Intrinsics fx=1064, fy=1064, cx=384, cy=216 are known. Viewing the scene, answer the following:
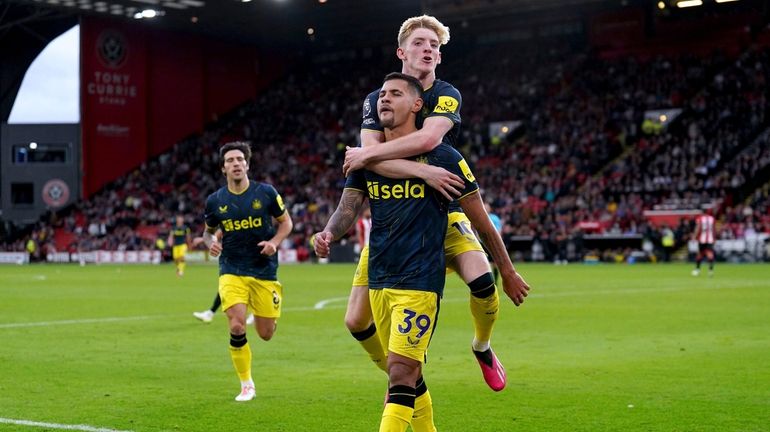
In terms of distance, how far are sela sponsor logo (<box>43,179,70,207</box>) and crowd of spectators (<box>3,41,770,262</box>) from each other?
4.99 ft

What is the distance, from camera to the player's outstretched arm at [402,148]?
5980 mm

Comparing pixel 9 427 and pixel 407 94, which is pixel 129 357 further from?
pixel 407 94

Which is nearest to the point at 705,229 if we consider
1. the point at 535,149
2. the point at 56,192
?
the point at 535,149

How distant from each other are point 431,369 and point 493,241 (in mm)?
5537

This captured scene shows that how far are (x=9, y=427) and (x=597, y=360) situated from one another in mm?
6824

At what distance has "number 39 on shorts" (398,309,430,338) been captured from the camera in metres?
5.88

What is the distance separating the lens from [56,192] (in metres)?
65.1

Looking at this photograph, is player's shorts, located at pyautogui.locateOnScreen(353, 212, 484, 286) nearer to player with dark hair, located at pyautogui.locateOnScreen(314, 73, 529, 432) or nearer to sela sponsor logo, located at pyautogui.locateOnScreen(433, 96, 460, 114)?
player with dark hair, located at pyautogui.locateOnScreen(314, 73, 529, 432)

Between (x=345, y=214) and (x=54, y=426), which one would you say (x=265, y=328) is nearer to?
(x=54, y=426)

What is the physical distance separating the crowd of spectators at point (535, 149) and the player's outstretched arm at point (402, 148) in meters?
40.0

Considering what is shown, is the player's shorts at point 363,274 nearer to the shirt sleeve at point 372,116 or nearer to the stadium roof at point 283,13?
the shirt sleeve at point 372,116

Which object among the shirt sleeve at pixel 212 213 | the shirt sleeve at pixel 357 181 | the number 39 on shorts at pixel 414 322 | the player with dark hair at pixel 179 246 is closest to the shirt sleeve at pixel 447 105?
the shirt sleeve at pixel 357 181

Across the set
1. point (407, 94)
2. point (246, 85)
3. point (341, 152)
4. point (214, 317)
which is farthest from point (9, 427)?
point (246, 85)

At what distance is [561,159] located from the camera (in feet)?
177
